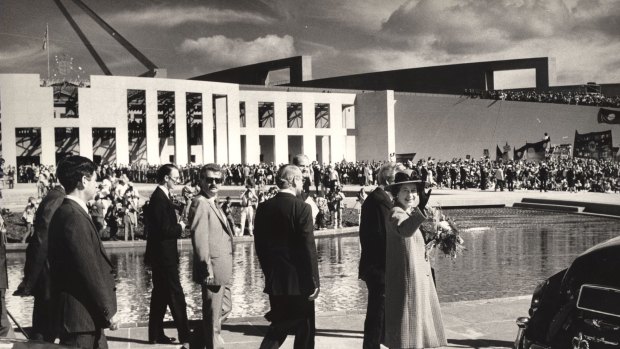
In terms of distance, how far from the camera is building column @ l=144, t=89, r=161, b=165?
45.9 m

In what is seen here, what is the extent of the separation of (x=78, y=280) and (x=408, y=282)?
2177mm

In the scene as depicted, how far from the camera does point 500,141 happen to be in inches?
2030

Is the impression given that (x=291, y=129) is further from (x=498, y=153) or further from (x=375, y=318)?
(x=375, y=318)

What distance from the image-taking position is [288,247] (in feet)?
16.2

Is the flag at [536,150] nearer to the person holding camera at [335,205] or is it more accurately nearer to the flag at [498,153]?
the flag at [498,153]

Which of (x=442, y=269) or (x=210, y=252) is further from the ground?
(x=210, y=252)

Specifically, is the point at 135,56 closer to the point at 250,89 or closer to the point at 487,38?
the point at 250,89

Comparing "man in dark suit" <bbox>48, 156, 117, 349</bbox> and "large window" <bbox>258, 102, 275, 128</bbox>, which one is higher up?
"large window" <bbox>258, 102, 275, 128</bbox>

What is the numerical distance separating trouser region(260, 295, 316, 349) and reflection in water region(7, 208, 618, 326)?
3077 millimetres

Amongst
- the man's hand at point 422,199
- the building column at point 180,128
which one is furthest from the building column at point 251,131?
the man's hand at point 422,199

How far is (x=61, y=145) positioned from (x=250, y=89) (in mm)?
14739

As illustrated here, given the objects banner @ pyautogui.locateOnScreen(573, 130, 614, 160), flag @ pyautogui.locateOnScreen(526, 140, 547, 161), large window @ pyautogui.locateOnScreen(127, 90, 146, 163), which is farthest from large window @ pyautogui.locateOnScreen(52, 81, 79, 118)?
banner @ pyautogui.locateOnScreen(573, 130, 614, 160)

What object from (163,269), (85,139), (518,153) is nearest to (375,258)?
(163,269)

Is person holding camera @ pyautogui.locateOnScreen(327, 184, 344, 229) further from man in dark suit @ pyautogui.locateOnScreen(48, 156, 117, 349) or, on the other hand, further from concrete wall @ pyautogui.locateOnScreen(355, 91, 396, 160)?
concrete wall @ pyautogui.locateOnScreen(355, 91, 396, 160)
